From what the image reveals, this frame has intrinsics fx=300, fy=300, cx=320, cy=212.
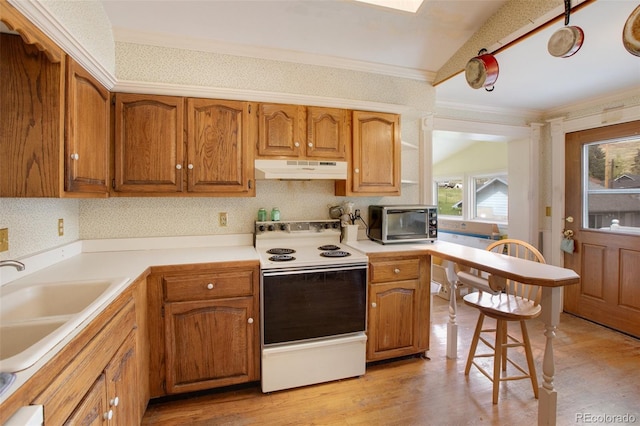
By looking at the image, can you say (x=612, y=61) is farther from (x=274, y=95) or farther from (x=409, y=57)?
(x=274, y=95)

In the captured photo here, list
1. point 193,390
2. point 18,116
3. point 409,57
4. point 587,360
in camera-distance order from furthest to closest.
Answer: point 409,57, point 587,360, point 193,390, point 18,116

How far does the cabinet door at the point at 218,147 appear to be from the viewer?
6.97 feet

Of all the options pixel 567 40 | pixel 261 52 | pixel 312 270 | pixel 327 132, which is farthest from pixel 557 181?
pixel 261 52

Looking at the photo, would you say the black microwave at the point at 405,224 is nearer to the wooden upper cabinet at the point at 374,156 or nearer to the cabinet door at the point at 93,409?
the wooden upper cabinet at the point at 374,156

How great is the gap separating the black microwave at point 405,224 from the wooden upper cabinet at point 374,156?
0.18 m

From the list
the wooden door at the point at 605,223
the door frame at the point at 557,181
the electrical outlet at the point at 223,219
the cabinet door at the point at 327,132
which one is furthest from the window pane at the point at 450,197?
the electrical outlet at the point at 223,219

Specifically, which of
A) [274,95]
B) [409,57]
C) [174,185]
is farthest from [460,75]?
[174,185]

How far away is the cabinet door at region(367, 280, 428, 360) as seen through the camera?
221 cm

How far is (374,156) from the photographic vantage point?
2512 mm

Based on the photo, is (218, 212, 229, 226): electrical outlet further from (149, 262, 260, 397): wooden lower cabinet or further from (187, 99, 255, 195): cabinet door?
(149, 262, 260, 397): wooden lower cabinet

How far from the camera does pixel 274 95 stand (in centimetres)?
224

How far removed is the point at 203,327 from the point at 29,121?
55.2 inches

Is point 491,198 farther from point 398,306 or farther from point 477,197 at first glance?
point 398,306

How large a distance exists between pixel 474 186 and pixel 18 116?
5.36 metres
